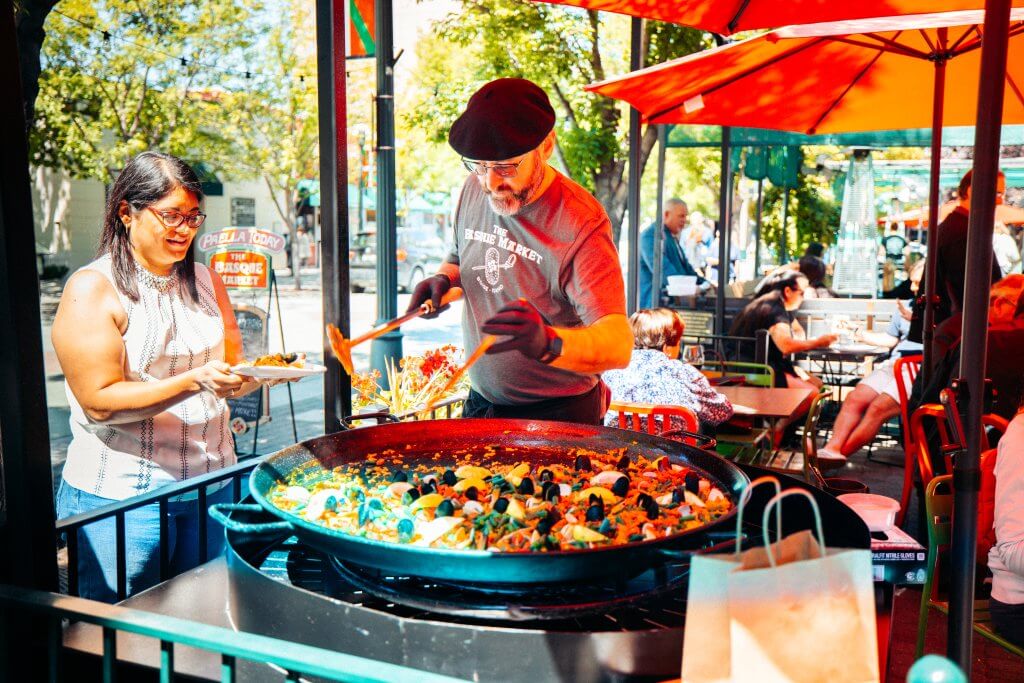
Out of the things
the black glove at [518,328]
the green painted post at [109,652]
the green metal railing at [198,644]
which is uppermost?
the black glove at [518,328]

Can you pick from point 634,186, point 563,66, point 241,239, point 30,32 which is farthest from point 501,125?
point 563,66

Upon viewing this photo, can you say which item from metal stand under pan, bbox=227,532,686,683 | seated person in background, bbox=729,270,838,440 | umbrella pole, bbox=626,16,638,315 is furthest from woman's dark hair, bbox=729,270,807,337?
metal stand under pan, bbox=227,532,686,683

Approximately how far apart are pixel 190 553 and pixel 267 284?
2753mm

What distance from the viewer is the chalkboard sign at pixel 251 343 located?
539 cm

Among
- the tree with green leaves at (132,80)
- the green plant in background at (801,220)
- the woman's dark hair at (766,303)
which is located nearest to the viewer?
the tree with green leaves at (132,80)

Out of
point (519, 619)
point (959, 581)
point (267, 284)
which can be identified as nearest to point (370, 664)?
point (519, 619)

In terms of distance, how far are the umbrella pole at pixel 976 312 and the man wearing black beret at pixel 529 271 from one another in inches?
31.1

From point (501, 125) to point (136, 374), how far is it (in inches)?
51.8

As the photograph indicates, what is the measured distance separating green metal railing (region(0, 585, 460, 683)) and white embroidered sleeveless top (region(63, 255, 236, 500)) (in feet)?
3.15

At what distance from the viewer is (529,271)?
8.97 ft

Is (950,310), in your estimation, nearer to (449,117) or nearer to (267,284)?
(267,284)

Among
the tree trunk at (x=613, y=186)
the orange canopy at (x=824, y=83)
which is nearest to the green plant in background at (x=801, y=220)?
the tree trunk at (x=613, y=186)

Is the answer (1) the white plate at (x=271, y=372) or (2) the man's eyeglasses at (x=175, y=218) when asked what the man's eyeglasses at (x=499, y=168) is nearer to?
(1) the white plate at (x=271, y=372)

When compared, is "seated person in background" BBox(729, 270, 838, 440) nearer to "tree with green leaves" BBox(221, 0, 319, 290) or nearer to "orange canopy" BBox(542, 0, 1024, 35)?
"tree with green leaves" BBox(221, 0, 319, 290)
